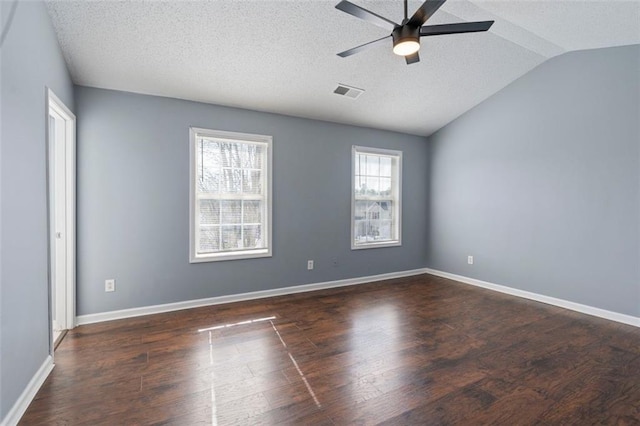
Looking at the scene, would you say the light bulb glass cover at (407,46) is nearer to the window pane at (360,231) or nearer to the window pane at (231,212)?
the window pane at (231,212)

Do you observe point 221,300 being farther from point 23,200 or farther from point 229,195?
Answer: point 23,200

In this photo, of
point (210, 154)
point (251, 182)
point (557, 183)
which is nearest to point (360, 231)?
point (251, 182)

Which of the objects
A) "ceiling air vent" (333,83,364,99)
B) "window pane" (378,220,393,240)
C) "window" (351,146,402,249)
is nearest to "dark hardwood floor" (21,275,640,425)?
"window" (351,146,402,249)

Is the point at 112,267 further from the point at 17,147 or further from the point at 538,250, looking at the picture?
the point at 538,250

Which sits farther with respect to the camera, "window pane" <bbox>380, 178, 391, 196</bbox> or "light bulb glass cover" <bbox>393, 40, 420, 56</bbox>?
"window pane" <bbox>380, 178, 391, 196</bbox>

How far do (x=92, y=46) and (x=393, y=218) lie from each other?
4446mm

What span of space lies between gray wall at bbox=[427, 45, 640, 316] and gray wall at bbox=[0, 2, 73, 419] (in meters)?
5.05

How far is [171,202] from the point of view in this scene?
352 centimetres

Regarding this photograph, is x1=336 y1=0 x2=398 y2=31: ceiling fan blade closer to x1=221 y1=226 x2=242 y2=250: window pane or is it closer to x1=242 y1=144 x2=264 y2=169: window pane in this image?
x1=242 y1=144 x2=264 y2=169: window pane

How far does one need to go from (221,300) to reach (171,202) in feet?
4.33

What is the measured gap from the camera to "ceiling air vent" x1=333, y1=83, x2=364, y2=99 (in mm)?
3756

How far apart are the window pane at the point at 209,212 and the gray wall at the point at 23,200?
1.63 meters

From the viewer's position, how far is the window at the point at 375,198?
4906mm

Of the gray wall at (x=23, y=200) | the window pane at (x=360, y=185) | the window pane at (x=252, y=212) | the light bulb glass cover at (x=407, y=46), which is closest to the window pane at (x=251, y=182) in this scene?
the window pane at (x=252, y=212)
